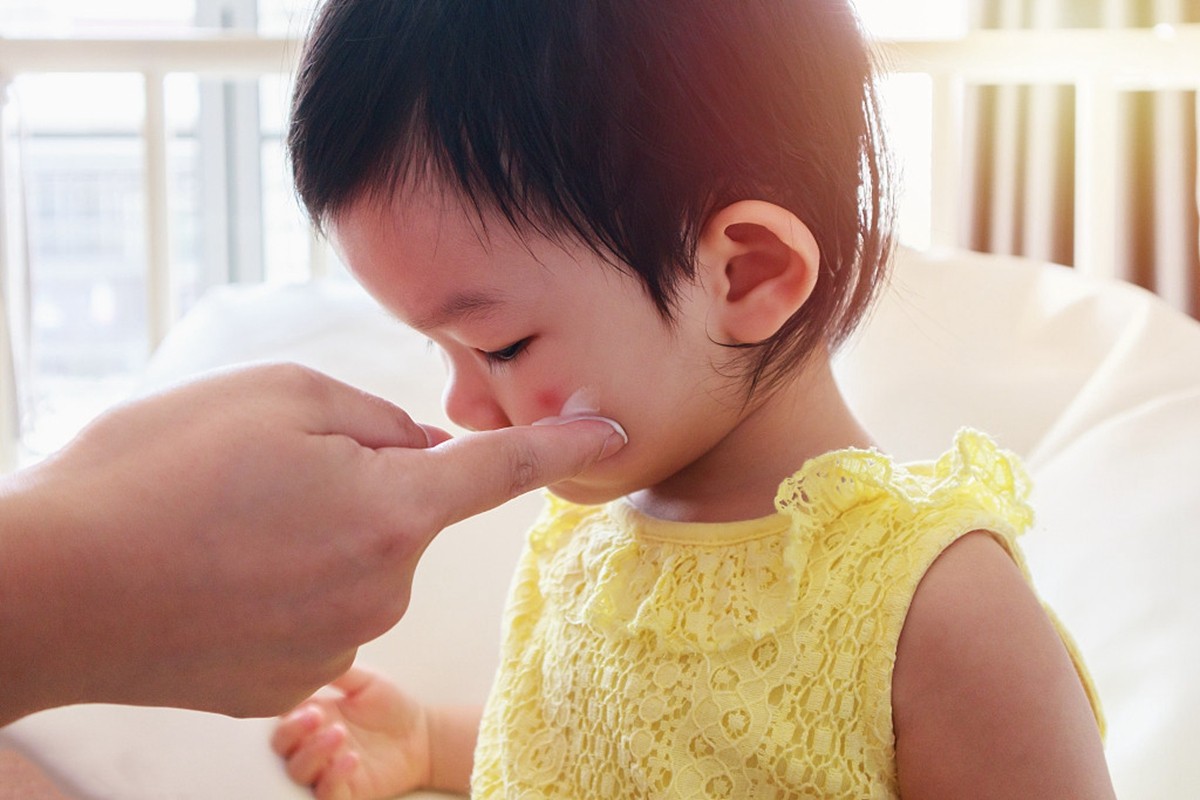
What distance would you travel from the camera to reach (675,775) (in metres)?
0.62

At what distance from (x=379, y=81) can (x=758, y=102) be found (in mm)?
183

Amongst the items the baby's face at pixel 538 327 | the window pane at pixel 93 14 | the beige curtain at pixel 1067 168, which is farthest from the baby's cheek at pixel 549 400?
the window pane at pixel 93 14

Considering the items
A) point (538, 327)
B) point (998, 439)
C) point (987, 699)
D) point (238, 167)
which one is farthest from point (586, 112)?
point (238, 167)

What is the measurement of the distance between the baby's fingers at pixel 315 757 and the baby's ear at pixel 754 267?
41 centimetres

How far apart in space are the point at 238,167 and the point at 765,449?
6.19ft

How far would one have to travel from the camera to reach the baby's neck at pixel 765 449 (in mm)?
676

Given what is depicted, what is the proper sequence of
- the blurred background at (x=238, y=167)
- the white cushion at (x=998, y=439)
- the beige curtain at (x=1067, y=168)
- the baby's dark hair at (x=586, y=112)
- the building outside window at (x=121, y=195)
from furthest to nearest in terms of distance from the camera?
the building outside window at (x=121, y=195) < the beige curtain at (x=1067, y=168) < the blurred background at (x=238, y=167) < the white cushion at (x=998, y=439) < the baby's dark hair at (x=586, y=112)

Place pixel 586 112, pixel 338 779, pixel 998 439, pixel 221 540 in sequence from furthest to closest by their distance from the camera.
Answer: pixel 998 439 < pixel 338 779 < pixel 586 112 < pixel 221 540

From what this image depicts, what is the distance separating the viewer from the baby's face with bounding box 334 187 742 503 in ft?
1.96

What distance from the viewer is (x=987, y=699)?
0.55 m

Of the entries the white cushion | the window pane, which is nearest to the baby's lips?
the white cushion

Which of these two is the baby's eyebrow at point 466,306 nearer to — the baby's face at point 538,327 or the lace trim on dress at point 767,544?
the baby's face at point 538,327

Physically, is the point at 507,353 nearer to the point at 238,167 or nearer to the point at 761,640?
the point at 761,640

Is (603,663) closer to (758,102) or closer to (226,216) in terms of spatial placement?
(758,102)
